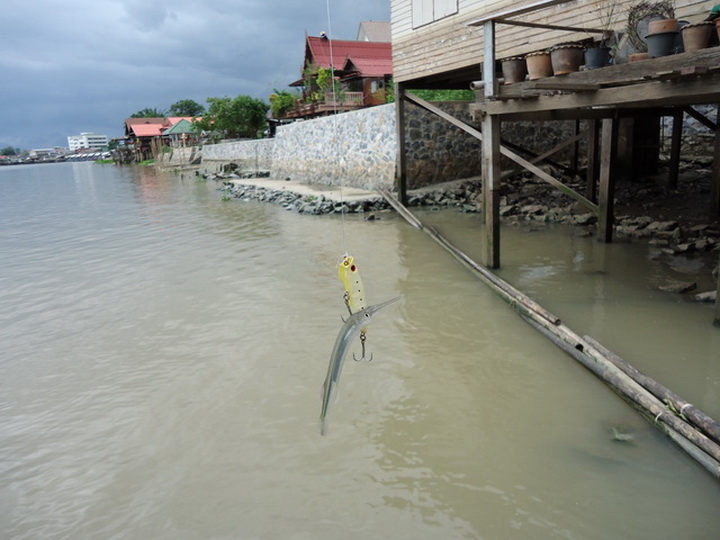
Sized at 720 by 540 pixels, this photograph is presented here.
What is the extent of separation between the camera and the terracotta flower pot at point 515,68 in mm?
6902

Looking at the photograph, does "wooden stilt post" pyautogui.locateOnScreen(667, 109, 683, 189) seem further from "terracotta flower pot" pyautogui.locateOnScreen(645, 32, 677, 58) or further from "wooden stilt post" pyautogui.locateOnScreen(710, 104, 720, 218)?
"terracotta flower pot" pyautogui.locateOnScreen(645, 32, 677, 58)

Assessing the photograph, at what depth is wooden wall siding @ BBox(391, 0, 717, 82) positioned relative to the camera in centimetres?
847

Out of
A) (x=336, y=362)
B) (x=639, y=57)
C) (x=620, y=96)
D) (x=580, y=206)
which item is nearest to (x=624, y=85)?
(x=620, y=96)

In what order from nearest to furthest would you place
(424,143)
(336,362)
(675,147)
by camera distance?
(336,362)
(675,147)
(424,143)

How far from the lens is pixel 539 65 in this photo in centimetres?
644

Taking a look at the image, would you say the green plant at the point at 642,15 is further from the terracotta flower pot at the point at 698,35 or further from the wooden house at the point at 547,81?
the terracotta flower pot at the point at 698,35

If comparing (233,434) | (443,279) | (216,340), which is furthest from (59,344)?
(443,279)

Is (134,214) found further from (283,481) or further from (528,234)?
(283,481)

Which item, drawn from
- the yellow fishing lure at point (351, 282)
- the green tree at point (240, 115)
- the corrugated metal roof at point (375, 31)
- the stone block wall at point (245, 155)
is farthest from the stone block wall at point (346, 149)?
the corrugated metal roof at point (375, 31)

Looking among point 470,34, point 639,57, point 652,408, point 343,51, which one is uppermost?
point 343,51

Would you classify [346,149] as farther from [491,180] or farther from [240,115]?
[240,115]

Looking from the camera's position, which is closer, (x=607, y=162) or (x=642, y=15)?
(x=642, y=15)

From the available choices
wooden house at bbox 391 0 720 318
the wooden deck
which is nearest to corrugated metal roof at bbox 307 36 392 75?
wooden house at bbox 391 0 720 318

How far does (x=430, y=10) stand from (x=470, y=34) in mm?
1723
